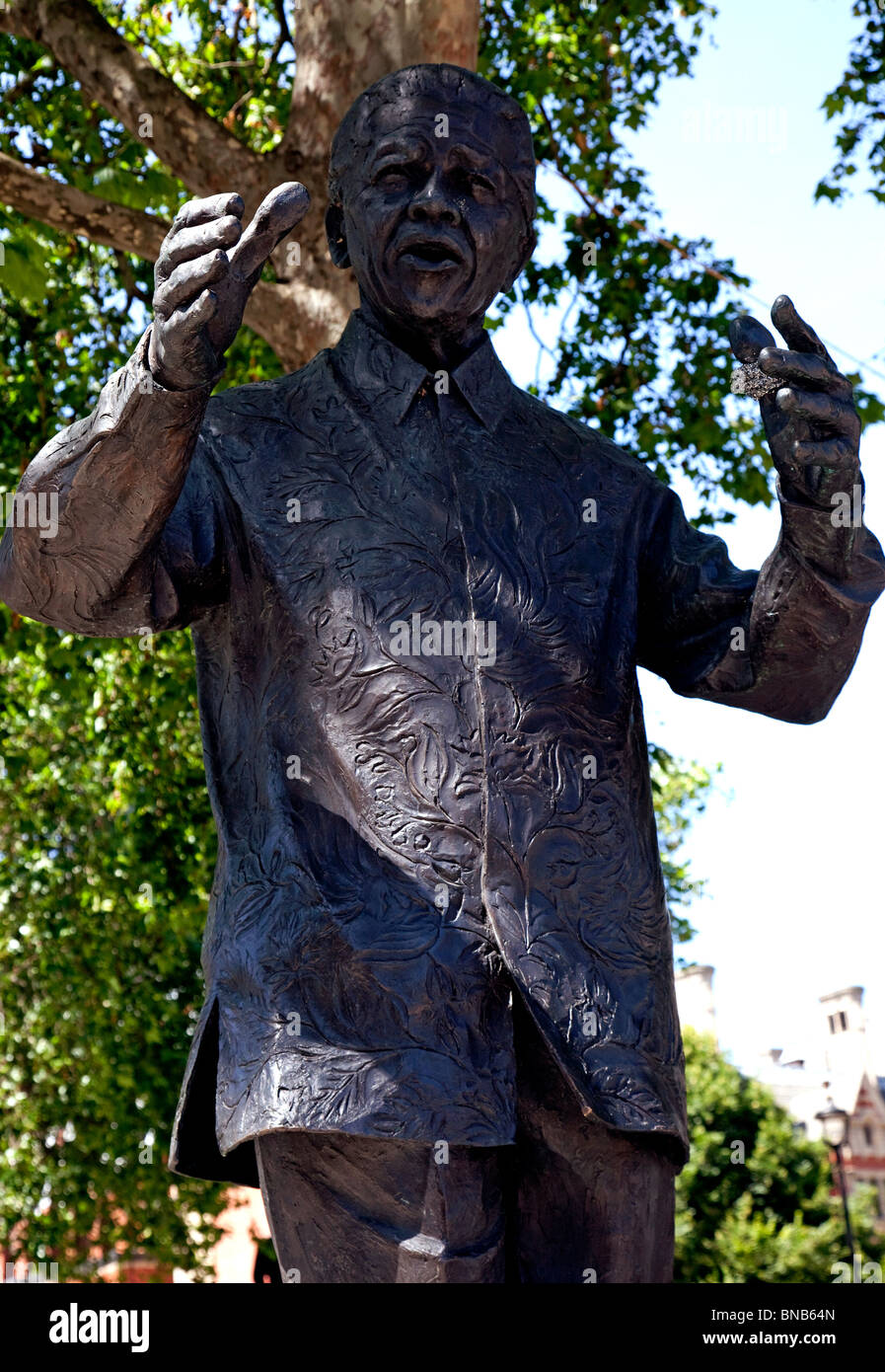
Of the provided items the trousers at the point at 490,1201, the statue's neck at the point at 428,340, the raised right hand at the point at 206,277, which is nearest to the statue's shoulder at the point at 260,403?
the statue's neck at the point at 428,340

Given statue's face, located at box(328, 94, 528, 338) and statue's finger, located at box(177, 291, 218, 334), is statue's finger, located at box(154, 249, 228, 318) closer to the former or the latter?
statue's finger, located at box(177, 291, 218, 334)

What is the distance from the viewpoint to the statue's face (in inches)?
117

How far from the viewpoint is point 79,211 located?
8750 mm

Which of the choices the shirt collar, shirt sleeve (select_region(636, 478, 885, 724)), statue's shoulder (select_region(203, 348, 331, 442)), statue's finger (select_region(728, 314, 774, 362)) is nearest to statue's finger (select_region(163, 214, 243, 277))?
statue's shoulder (select_region(203, 348, 331, 442))

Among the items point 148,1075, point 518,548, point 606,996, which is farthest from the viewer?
point 148,1075

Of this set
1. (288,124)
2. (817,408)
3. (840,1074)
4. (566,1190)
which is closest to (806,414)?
(817,408)

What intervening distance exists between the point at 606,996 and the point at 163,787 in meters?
10.6

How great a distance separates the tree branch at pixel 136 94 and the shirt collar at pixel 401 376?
207 inches

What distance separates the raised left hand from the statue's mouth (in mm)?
540

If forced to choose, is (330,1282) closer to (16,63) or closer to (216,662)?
(216,662)

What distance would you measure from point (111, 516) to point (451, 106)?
3.11 ft

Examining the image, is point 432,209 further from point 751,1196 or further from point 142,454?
point 751,1196
